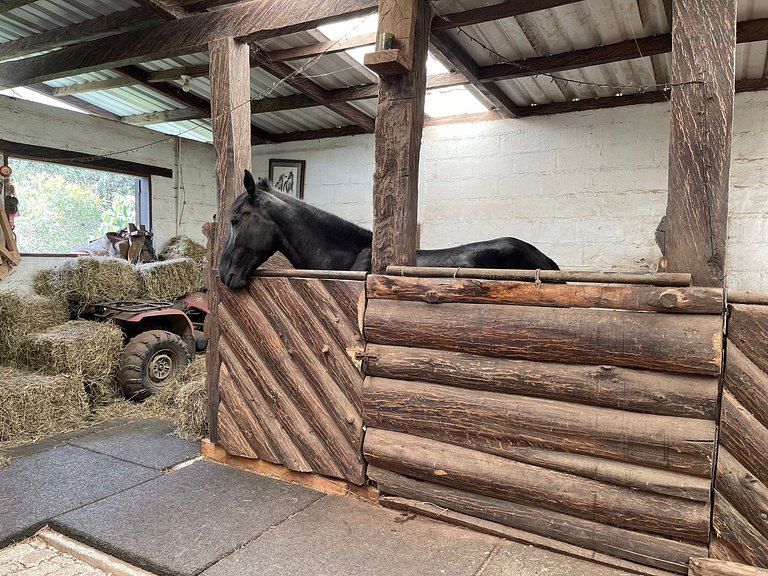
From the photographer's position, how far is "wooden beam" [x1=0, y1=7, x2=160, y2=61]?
12.1 feet

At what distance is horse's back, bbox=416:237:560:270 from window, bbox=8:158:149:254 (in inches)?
187

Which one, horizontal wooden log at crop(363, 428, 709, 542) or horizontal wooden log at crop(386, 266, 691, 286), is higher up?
horizontal wooden log at crop(386, 266, 691, 286)

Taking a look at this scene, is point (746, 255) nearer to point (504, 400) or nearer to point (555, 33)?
point (555, 33)

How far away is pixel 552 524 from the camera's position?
2.08 meters

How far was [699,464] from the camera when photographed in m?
1.79

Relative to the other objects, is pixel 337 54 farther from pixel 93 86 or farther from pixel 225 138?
pixel 93 86

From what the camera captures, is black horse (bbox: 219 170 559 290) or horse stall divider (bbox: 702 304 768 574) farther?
black horse (bbox: 219 170 559 290)

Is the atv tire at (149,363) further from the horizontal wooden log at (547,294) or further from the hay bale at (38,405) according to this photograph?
the horizontal wooden log at (547,294)

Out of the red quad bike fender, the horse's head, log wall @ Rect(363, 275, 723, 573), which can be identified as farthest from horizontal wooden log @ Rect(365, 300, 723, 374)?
the red quad bike fender

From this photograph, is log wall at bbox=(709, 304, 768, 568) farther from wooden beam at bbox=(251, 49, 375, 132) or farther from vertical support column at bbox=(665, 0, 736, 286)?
wooden beam at bbox=(251, 49, 375, 132)

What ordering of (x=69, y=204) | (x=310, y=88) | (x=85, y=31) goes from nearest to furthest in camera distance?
(x=85, y=31), (x=310, y=88), (x=69, y=204)

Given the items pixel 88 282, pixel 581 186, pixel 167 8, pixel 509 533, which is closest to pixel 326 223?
pixel 167 8

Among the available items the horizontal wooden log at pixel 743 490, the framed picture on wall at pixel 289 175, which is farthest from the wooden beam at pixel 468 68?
the horizontal wooden log at pixel 743 490

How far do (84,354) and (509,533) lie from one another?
3732 mm
